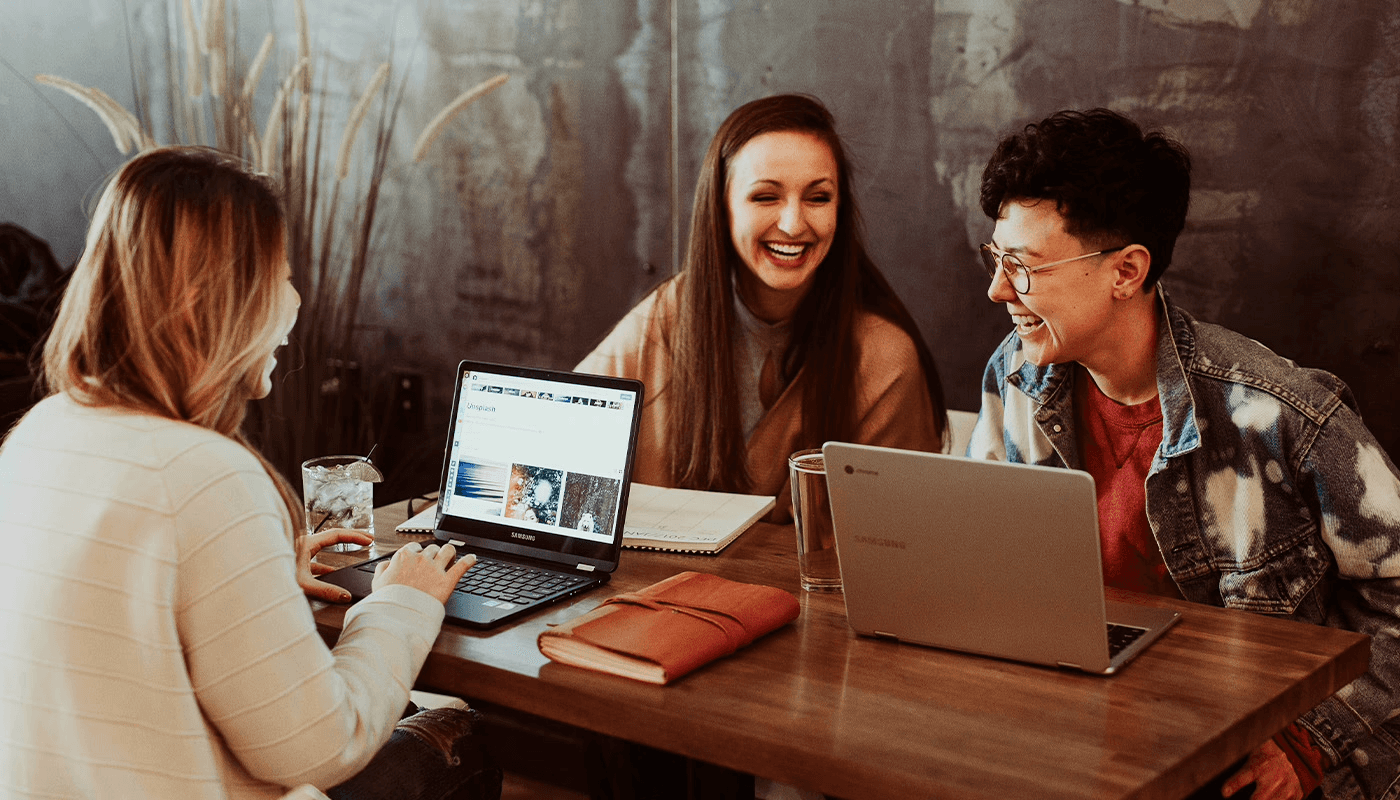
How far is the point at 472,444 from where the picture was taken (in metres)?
1.72

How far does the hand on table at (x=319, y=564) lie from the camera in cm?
150

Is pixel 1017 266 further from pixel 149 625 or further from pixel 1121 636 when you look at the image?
pixel 149 625

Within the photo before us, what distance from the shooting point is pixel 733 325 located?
2.29m

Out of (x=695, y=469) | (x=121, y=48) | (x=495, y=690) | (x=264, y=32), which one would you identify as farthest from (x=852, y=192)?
(x=121, y=48)

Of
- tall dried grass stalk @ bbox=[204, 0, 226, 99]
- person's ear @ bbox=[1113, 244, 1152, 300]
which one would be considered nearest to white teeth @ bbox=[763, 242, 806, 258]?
person's ear @ bbox=[1113, 244, 1152, 300]

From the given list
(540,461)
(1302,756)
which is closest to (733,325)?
(540,461)

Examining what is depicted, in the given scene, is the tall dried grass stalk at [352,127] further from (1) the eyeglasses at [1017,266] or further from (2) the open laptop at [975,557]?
(2) the open laptop at [975,557]

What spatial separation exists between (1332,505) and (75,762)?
1.38 m

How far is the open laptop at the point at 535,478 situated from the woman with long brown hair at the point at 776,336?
1.78ft

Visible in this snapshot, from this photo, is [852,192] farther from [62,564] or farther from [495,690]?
[62,564]

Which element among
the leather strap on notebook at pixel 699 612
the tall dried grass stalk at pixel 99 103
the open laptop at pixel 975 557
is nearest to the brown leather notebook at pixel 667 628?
the leather strap on notebook at pixel 699 612

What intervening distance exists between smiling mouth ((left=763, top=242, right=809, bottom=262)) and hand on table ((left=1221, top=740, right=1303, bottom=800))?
1.13 m

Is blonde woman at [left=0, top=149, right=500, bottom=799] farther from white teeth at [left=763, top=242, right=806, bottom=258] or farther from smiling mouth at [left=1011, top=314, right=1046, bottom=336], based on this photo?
white teeth at [left=763, top=242, right=806, bottom=258]

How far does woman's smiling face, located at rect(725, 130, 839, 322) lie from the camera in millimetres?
2199
